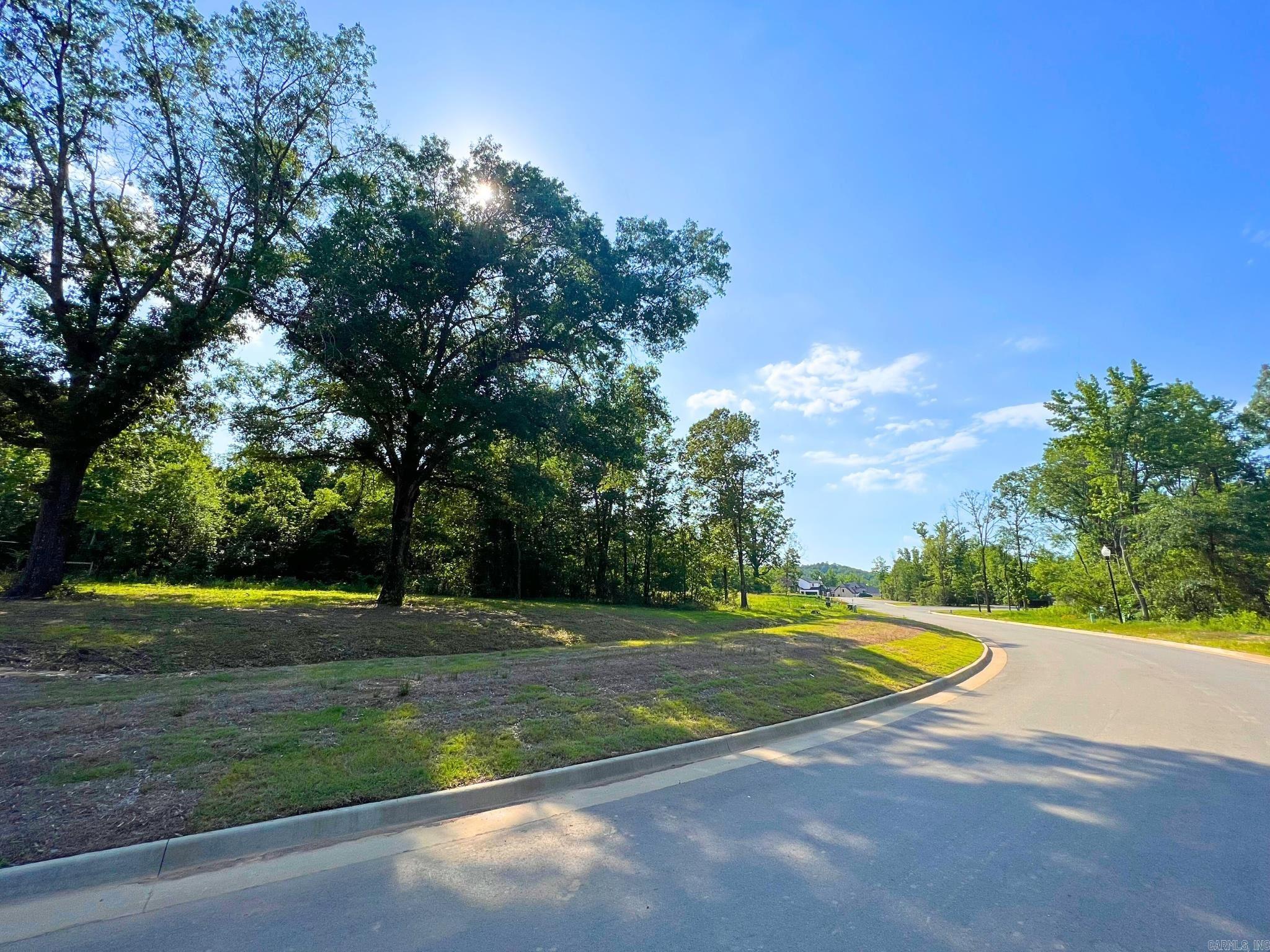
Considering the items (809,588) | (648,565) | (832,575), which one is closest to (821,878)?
(648,565)

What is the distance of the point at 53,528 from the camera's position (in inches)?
533

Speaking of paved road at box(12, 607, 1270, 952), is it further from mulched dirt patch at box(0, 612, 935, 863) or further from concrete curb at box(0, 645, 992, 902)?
mulched dirt patch at box(0, 612, 935, 863)

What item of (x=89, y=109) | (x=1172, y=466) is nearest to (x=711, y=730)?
(x=89, y=109)

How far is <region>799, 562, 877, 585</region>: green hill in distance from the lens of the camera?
133 metres

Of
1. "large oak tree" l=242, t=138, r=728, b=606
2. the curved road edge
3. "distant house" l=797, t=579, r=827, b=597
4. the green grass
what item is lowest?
the curved road edge

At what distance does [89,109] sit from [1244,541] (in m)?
43.3

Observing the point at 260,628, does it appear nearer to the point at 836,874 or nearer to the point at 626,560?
the point at 836,874

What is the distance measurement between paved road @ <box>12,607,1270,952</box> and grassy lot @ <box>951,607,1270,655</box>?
772 inches

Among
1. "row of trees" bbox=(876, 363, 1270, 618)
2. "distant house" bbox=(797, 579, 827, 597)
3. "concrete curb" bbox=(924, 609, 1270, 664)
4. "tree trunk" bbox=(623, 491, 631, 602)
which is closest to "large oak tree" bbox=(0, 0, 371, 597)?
"tree trunk" bbox=(623, 491, 631, 602)

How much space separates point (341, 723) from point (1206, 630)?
103ft

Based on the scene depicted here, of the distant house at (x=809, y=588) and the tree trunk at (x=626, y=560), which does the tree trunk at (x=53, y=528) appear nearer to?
the tree trunk at (x=626, y=560)

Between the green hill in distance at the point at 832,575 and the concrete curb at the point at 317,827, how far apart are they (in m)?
104

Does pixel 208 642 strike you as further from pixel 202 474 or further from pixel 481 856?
pixel 202 474

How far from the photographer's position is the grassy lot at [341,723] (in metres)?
3.87
